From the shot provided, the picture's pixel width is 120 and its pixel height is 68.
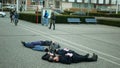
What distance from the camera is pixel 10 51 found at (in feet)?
47.5

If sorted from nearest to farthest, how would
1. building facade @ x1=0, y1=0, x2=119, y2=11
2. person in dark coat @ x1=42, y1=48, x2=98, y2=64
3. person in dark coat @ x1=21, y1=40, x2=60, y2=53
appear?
1. person in dark coat @ x1=42, y1=48, x2=98, y2=64
2. person in dark coat @ x1=21, y1=40, x2=60, y2=53
3. building facade @ x1=0, y1=0, x2=119, y2=11

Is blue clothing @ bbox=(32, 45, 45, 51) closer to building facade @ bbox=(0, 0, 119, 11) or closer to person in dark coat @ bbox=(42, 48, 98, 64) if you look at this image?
person in dark coat @ bbox=(42, 48, 98, 64)

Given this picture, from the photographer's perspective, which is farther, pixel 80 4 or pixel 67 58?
pixel 80 4

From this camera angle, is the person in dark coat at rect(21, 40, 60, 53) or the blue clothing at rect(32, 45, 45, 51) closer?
the person in dark coat at rect(21, 40, 60, 53)

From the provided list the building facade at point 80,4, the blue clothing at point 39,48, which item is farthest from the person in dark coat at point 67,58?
the building facade at point 80,4

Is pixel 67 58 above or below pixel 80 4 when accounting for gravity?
below

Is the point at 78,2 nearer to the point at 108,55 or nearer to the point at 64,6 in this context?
the point at 64,6

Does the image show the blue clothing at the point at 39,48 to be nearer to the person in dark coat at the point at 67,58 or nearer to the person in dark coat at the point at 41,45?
the person in dark coat at the point at 41,45

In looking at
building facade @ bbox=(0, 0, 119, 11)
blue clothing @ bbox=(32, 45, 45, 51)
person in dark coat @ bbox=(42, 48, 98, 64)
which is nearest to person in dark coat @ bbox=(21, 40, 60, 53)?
blue clothing @ bbox=(32, 45, 45, 51)

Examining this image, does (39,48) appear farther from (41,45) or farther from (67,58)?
(67,58)

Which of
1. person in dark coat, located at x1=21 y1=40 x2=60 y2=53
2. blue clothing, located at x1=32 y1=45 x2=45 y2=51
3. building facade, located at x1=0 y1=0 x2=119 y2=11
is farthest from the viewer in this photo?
building facade, located at x1=0 y1=0 x2=119 y2=11

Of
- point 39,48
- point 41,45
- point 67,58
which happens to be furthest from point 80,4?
point 67,58

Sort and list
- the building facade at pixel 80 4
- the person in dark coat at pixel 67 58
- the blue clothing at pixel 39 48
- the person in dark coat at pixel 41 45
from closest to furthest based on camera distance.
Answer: the person in dark coat at pixel 67 58, the person in dark coat at pixel 41 45, the blue clothing at pixel 39 48, the building facade at pixel 80 4

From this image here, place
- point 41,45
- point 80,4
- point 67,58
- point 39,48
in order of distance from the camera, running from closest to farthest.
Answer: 1. point 67,58
2. point 39,48
3. point 41,45
4. point 80,4
